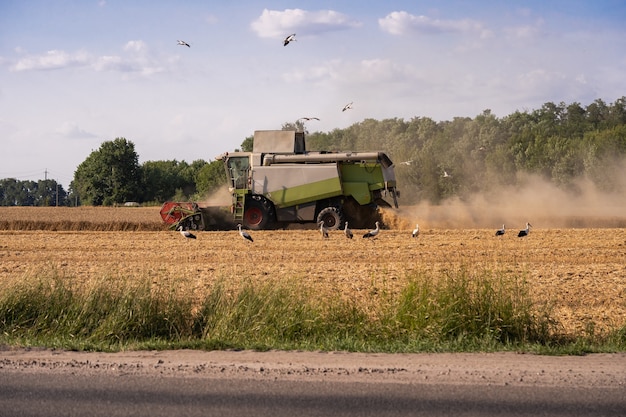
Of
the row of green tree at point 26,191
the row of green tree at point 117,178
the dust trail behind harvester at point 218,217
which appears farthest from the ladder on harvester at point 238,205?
the row of green tree at point 26,191

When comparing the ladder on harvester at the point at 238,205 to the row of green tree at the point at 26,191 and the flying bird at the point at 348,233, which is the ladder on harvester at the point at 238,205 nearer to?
the flying bird at the point at 348,233

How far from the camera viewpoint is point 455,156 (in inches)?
2913

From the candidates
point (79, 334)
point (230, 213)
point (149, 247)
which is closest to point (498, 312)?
point (79, 334)

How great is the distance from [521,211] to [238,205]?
49.4ft

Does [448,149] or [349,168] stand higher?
[448,149]

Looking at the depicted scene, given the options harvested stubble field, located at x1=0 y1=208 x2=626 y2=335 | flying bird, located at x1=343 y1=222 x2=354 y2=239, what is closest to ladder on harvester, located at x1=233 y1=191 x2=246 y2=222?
harvested stubble field, located at x1=0 y1=208 x2=626 y2=335

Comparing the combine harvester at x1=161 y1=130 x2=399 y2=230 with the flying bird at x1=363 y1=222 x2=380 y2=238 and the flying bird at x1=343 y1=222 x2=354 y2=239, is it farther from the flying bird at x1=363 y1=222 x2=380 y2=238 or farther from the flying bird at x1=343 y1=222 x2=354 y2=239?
the flying bird at x1=363 y1=222 x2=380 y2=238

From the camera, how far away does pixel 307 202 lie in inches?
1174

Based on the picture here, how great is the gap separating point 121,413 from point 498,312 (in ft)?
20.3

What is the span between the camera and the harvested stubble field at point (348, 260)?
14609mm

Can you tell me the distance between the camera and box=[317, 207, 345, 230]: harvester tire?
29328 millimetres

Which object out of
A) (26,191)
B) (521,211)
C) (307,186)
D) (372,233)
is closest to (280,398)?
(372,233)

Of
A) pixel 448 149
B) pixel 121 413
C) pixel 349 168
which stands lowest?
pixel 121 413

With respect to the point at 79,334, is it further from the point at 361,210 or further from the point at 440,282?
the point at 361,210
